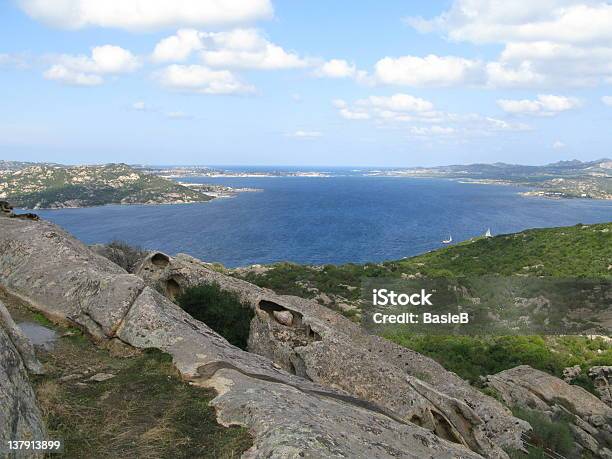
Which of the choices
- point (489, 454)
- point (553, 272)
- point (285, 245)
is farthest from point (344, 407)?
point (285, 245)

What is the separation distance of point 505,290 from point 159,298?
110 feet

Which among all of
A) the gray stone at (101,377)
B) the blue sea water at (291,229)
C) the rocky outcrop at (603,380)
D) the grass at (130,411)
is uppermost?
the grass at (130,411)

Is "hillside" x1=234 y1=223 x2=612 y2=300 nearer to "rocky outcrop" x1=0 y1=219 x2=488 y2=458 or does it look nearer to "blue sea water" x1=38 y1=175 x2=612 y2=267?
"rocky outcrop" x1=0 y1=219 x2=488 y2=458

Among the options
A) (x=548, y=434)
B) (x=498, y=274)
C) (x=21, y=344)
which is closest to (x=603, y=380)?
(x=548, y=434)

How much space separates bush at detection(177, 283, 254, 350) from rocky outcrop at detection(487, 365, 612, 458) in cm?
1198

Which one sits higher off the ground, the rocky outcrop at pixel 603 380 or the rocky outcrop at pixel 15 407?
the rocky outcrop at pixel 15 407

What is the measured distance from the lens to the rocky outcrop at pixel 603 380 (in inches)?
1039

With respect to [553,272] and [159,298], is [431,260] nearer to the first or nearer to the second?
[553,272]

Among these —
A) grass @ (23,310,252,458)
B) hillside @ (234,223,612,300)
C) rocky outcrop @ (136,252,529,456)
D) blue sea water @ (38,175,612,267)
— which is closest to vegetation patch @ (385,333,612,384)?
rocky outcrop @ (136,252,529,456)

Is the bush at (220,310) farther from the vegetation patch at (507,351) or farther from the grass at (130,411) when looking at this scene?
the vegetation patch at (507,351)

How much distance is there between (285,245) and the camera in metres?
124

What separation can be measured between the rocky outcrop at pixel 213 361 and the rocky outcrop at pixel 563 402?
1225cm

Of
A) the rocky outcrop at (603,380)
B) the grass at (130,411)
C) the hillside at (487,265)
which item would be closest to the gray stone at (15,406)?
the grass at (130,411)

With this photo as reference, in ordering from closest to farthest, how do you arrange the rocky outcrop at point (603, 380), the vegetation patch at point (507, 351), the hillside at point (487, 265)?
1. the rocky outcrop at point (603, 380)
2. the vegetation patch at point (507, 351)
3. the hillside at point (487, 265)
